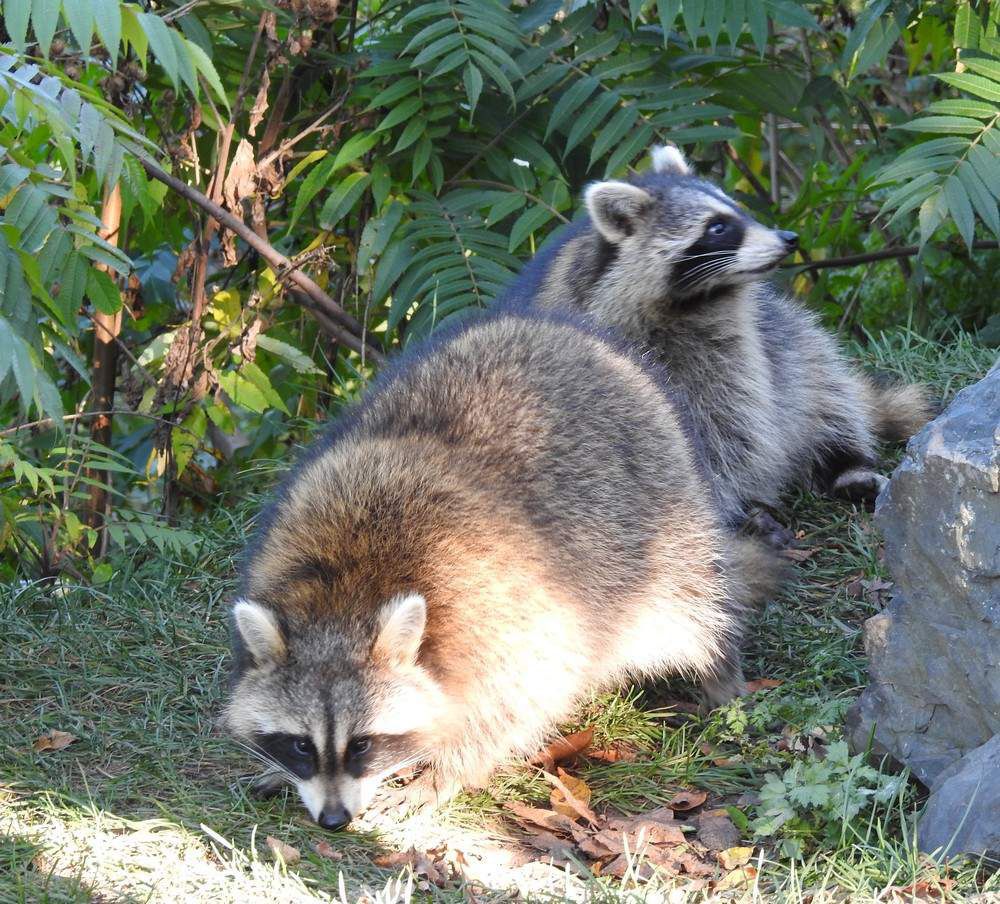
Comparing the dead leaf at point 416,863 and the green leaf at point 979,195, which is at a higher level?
the green leaf at point 979,195

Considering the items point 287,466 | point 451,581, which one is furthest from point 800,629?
point 287,466

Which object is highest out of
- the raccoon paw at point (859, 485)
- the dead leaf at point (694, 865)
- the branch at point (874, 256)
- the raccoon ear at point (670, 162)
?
the raccoon ear at point (670, 162)

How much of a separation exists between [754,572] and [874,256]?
240 centimetres

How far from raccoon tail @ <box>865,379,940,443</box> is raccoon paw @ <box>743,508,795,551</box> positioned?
78cm

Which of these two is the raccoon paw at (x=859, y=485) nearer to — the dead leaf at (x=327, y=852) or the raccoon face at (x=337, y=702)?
the raccoon face at (x=337, y=702)

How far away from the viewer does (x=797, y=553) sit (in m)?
4.69

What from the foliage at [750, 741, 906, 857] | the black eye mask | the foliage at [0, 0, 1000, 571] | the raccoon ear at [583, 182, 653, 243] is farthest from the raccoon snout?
the foliage at [750, 741, 906, 857]

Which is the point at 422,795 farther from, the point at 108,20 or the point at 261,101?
the point at 261,101

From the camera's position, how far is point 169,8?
5.63 meters

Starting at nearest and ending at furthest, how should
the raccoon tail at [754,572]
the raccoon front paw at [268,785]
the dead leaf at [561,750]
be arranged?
the raccoon front paw at [268,785] → the dead leaf at [561,750] → the raccoon tail at [754,572]

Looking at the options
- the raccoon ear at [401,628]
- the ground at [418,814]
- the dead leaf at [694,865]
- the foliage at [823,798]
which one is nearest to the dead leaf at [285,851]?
the ground at [418,814]

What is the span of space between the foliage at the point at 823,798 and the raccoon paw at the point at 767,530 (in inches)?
54.2

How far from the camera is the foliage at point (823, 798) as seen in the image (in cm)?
330

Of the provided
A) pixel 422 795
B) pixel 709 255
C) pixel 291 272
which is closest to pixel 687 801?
pixel 422 795
